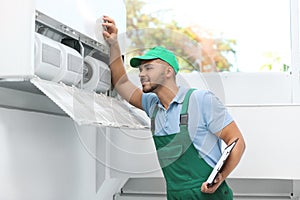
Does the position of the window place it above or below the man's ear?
above

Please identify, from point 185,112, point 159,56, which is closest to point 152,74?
point 159,56

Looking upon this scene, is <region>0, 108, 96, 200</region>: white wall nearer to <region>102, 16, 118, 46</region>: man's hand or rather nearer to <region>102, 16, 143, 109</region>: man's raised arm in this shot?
<region>102, 16, 143, 109</region>: man's raised arm

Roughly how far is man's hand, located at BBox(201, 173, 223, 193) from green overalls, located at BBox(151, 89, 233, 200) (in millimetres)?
72

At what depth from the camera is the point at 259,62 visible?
2668mm

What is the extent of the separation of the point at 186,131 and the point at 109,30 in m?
0.50

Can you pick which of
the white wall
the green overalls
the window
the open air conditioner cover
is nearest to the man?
the green overalls

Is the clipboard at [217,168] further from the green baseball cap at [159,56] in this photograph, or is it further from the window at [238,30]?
the window at [238,30]

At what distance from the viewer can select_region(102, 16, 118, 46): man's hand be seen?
2100 mm

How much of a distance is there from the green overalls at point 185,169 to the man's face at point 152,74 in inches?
4.6

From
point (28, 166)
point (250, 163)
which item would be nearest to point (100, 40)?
point (28, 166)

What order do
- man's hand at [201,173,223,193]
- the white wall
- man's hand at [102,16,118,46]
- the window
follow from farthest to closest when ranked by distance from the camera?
the window
man's hand at [102,16,118,46]
man's hand at [201,173,223,193]
the white wall

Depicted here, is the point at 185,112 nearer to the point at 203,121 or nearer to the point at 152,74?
the point at 203,121

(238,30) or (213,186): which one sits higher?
(238,30)

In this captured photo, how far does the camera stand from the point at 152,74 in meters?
2.02
